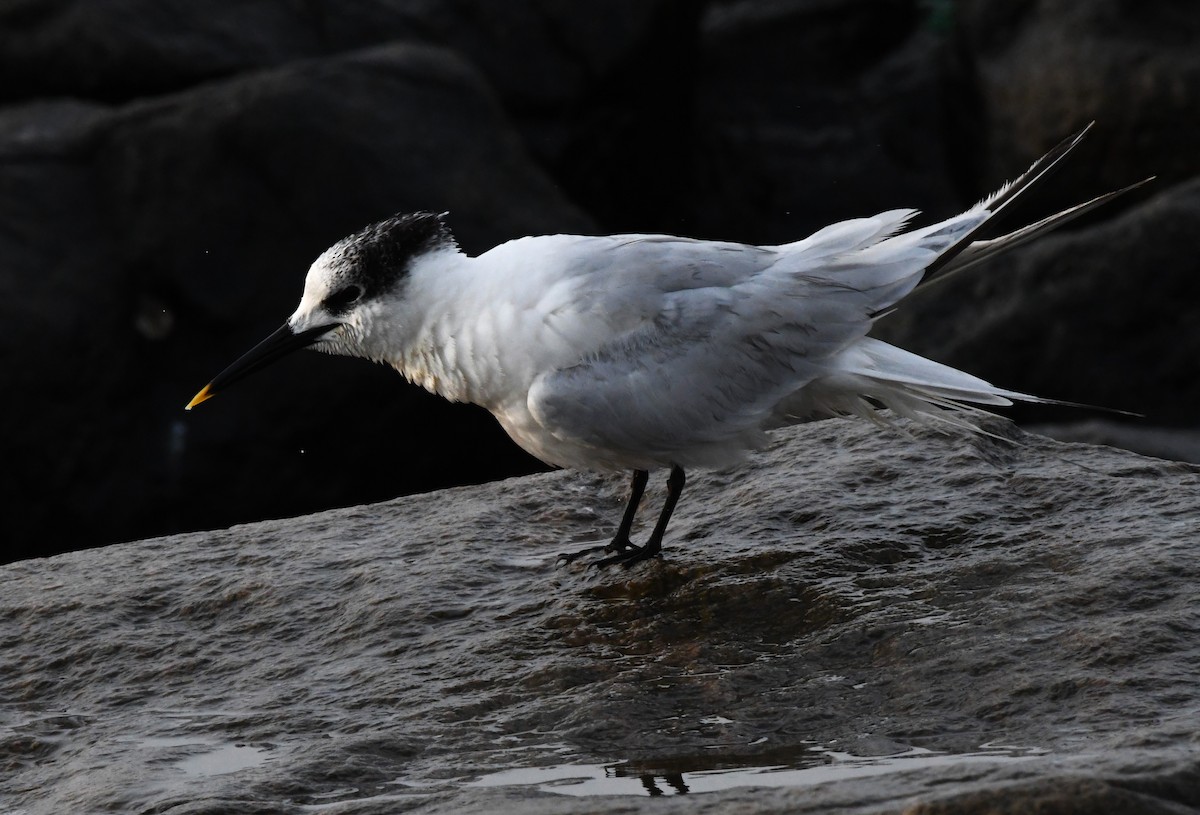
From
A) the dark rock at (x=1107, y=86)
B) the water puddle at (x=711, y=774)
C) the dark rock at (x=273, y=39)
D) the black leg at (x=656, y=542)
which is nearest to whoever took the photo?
the water puddle at (x=711, y=774)

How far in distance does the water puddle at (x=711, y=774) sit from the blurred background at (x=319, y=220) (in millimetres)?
4341

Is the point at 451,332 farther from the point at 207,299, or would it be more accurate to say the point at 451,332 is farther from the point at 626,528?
the point at 207,299

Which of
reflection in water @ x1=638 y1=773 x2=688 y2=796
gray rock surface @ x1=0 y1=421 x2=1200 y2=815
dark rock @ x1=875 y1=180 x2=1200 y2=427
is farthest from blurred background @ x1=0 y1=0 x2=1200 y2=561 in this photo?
reflection in water @ x1=638 y1=773 x2=688 y2=796

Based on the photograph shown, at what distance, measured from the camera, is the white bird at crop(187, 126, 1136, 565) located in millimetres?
4430

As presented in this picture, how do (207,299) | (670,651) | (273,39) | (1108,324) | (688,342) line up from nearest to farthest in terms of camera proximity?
(670,651) < (688,342) < (1108,324) < (207,299) < (273,39)

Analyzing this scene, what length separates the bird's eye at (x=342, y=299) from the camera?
4.91 meters

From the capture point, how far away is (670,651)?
155 inches

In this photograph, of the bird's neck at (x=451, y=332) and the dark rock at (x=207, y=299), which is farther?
the dark rock at (x=207, y=299)

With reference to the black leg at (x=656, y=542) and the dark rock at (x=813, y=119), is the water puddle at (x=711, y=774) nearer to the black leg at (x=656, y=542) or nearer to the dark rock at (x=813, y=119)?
the black leg at (x=656, y=542)

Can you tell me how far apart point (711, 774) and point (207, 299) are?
219 inches

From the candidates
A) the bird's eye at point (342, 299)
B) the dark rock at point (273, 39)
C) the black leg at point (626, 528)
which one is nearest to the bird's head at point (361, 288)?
the bird's eye at point (342, 299)

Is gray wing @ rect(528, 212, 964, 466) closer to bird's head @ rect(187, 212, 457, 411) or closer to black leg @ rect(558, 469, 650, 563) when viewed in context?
black leg @ rect(558, 469, 650, 563)

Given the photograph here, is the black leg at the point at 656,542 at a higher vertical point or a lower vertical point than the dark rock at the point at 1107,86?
lower

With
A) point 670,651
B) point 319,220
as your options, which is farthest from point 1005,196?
point 319,220
